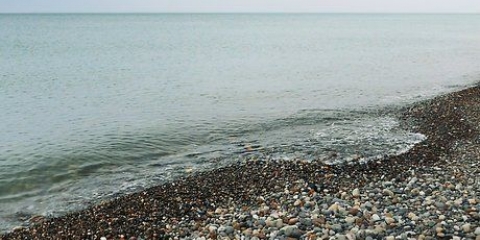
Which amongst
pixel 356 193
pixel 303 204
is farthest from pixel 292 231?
pixel 356 193

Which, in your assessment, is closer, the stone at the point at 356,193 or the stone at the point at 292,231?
the stone at the point at 292,231

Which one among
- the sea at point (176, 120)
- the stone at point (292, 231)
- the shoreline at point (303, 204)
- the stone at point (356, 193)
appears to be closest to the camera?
the stone at point (292, 231)

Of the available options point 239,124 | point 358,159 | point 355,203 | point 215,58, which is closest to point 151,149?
point 239,124

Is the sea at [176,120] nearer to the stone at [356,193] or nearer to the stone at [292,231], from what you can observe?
the stone at [356,193]

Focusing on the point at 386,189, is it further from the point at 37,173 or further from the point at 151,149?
the point at 37,173

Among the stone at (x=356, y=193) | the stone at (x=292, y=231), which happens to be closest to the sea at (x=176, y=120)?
the stone at (x=356, y=193)

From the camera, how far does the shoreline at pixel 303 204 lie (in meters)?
9.78

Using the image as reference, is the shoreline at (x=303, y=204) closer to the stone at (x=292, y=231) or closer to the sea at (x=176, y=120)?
the stone at (x=292, y=231)

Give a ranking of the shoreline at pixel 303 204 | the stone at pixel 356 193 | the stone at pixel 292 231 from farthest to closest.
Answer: the stone at pixel 356 193
the shoreline at pixel 303 204
the stone at pixel 292 231

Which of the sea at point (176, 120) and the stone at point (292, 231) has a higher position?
the stone at point (292, 231)

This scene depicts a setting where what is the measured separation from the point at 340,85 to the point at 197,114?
14.0 meters

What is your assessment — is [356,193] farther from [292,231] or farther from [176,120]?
[176,120]

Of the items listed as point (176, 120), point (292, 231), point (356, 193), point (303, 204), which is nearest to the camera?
point (292, 231)

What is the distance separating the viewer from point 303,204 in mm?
11297
